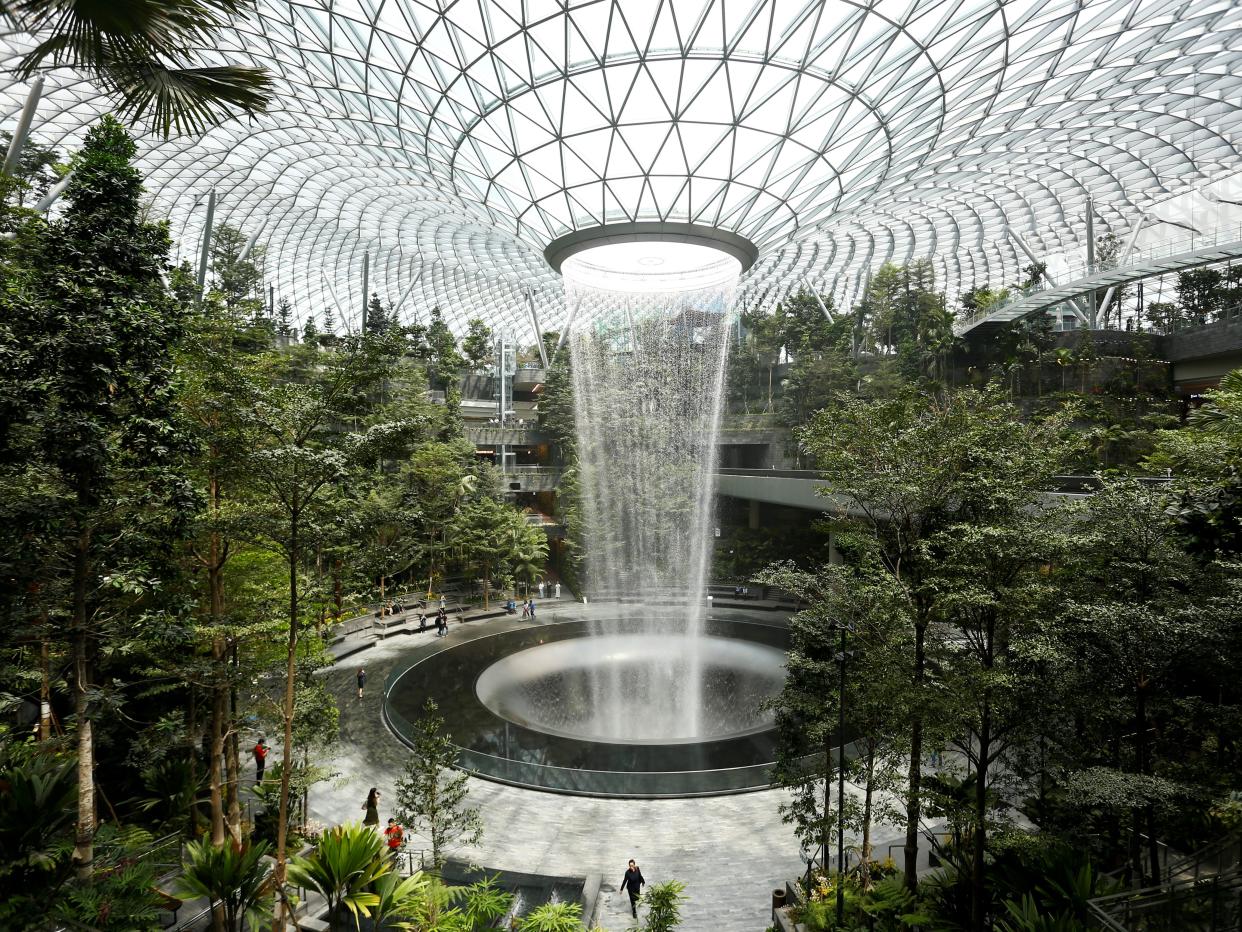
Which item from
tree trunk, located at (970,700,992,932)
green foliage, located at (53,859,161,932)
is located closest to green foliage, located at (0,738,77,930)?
green foliage, located at (53,859,161,932)

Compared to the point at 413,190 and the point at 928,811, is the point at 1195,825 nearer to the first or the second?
the point at 928,811

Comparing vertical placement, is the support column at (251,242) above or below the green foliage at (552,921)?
above

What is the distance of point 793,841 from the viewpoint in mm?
15125

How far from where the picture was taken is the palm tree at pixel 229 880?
9875 mm

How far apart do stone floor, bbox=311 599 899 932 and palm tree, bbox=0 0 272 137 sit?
13.9 metres

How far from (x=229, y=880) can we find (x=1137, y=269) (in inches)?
1783

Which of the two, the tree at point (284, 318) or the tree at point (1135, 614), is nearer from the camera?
the tree at point (1135, 614)

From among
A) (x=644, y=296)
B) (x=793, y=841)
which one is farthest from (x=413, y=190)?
(x=793, y=841)

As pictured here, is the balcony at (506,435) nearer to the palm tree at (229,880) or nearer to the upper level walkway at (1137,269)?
the upper level walkway at (1137,269)

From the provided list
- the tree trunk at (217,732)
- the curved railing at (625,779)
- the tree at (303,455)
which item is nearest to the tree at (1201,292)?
the curved railing at (625,779)

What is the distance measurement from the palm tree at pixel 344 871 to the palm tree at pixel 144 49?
10.4 meters

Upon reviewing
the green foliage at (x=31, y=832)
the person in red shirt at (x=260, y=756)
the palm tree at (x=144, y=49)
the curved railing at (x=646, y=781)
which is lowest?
the curved railing at (x=646, y=781)

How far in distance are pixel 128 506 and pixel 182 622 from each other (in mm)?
2044

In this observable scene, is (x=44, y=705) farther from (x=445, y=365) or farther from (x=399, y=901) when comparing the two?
(x=445, y=365)
